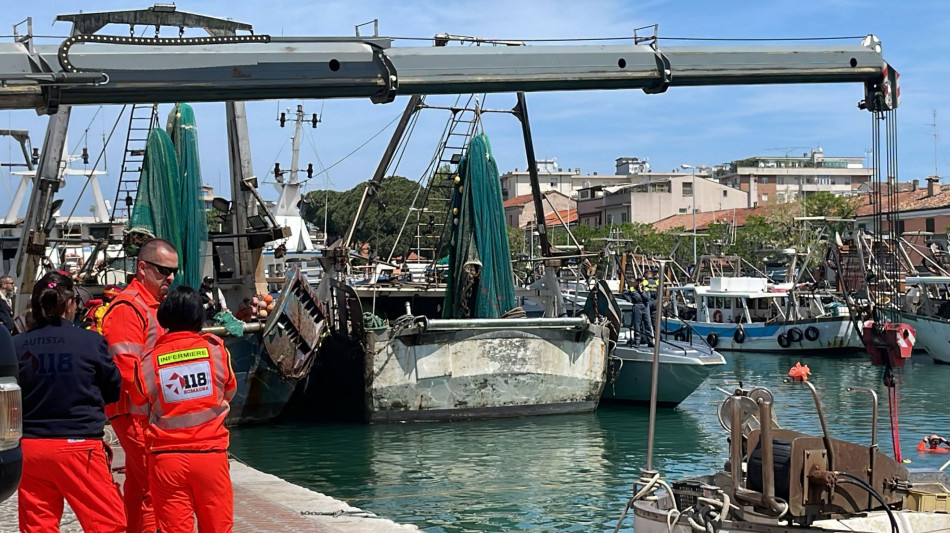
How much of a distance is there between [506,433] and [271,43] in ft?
42.4

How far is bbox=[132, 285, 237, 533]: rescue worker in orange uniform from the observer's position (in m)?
5.91

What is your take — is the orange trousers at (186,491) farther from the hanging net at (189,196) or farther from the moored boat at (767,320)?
the moored boat at (767,320)

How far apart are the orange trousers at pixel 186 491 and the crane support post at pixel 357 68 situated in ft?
7.56

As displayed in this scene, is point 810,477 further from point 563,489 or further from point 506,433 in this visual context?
point 506,433

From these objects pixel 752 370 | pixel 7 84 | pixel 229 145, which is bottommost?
pixel 752 370

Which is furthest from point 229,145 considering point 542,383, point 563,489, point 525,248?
point 525,248

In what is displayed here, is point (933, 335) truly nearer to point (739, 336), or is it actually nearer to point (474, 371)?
point (739, 336)

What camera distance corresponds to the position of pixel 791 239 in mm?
67125

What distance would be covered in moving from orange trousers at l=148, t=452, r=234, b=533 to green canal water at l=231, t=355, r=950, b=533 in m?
6.64

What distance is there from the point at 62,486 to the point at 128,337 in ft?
3.04

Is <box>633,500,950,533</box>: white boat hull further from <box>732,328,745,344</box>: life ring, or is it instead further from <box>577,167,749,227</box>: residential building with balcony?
<box>577,167,749,227</box>: residential building with balcony

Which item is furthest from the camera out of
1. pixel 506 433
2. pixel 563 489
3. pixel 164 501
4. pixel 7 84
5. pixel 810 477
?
pixel 506 433

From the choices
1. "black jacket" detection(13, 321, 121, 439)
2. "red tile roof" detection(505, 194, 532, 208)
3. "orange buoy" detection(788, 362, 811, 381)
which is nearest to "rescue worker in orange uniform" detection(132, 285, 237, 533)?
"black jacket" detection(13, 321, 121, 439)

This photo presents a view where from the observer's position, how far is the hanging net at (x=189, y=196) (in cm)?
1909
